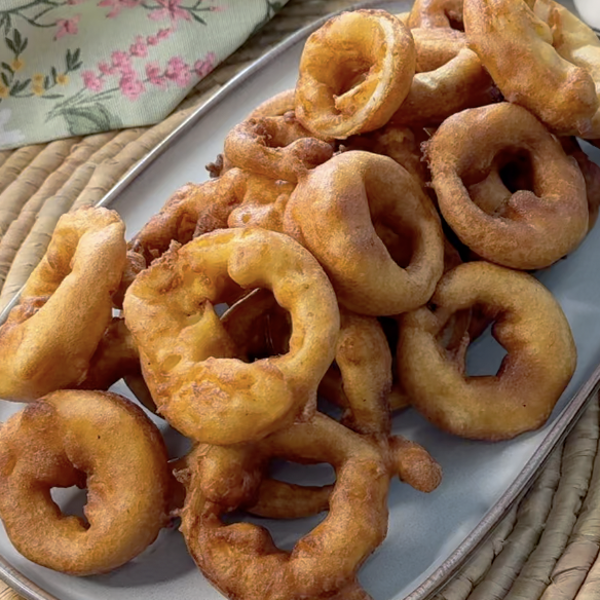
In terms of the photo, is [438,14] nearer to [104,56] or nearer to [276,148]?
[276,148]

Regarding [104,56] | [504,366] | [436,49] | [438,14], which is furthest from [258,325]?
[104,56]

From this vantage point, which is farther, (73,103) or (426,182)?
(73,103)

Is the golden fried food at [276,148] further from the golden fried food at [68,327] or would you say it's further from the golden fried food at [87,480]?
the golden fried food at [87,480]

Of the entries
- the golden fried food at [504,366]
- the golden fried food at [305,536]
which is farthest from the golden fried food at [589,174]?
the golden fried food at [305,536]

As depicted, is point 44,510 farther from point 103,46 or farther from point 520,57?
point 103,46

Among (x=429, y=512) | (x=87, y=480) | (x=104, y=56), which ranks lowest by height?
(x=429, y=512)

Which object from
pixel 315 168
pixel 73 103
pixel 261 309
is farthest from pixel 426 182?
pixel 73 103
